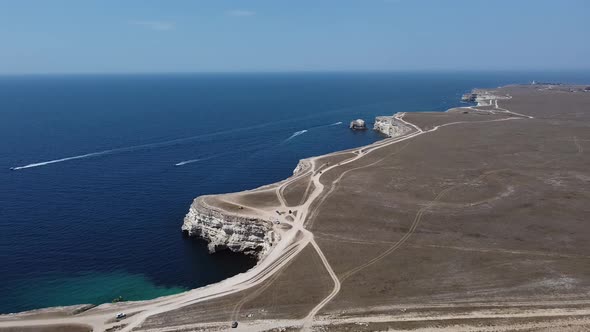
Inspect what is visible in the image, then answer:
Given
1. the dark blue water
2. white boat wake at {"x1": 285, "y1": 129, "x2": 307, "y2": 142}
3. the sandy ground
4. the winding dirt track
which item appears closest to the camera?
the sandy ground

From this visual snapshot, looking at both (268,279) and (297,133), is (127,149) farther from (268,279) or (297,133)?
(268,279)

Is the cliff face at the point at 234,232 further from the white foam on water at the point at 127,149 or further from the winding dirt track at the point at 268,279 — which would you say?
the white foam on water at the point at 127,149

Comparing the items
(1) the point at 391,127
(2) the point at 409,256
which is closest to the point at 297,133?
(1) the point at 391,127

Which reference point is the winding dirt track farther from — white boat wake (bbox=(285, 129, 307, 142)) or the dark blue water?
white boat wake (bbox=(285, 129, 307, 142))

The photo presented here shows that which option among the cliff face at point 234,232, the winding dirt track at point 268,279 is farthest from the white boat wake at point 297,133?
the cliff face at point 234,232

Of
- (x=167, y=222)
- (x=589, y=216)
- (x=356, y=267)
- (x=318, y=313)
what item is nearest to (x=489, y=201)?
(x=589, y=216)

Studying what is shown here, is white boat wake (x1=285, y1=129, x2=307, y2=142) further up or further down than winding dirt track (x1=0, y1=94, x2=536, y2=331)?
further up

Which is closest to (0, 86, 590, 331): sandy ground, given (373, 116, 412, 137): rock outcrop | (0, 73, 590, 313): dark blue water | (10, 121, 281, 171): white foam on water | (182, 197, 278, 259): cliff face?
(182, 197, 278, 259): cliff face
